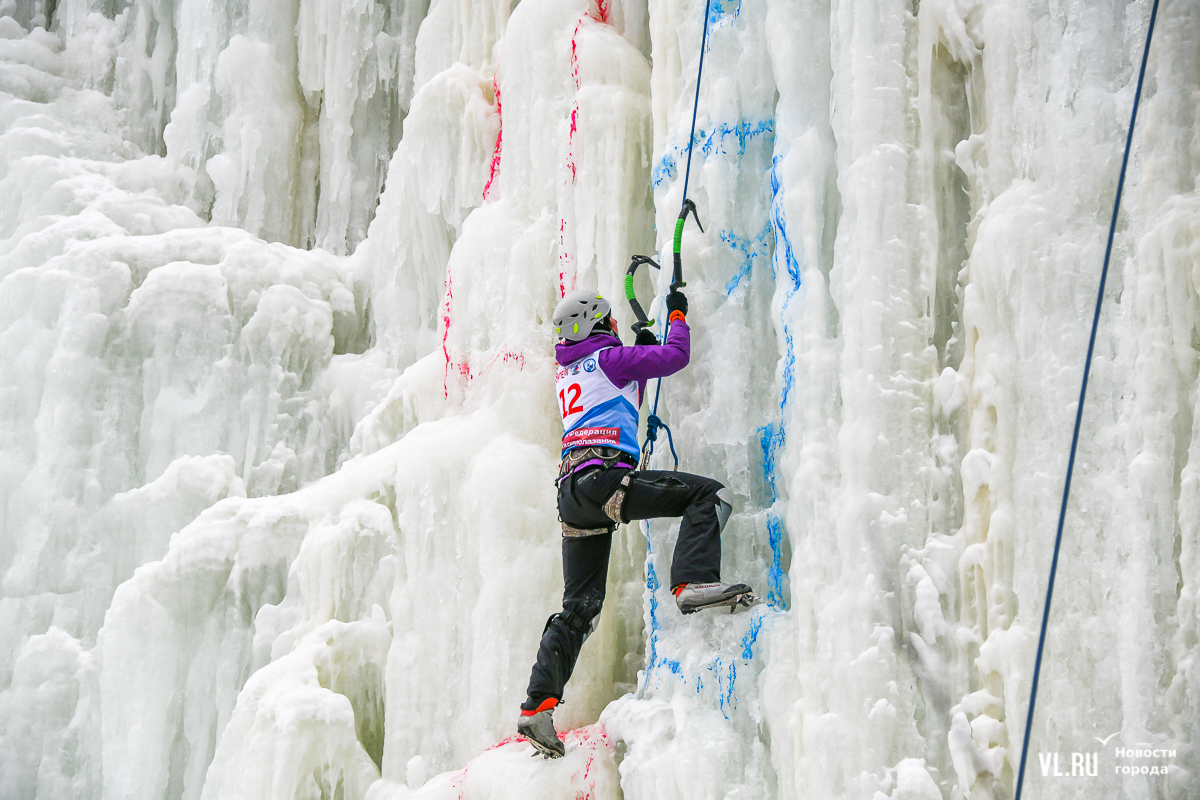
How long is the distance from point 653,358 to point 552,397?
1.35 metres

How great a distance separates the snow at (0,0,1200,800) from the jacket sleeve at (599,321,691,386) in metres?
0.27

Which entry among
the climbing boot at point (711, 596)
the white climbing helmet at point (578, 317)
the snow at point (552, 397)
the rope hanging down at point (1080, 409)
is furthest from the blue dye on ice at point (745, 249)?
the rope hanging down at point (1080, 409)

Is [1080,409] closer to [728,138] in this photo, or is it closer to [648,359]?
[648,359]

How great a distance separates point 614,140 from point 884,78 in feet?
5.86

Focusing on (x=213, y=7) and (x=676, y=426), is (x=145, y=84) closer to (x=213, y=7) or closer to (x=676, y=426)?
(x=213, y=7)

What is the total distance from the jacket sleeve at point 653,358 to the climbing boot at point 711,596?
835mm

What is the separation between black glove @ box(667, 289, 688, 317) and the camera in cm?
405

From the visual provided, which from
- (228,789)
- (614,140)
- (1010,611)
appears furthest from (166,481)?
(1010,611)

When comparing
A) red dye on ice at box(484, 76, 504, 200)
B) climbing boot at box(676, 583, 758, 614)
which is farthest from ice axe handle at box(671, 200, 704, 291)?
red dye on ice at box(484, 76, 504, 200)

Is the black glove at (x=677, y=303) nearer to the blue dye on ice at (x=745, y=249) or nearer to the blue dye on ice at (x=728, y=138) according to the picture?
the blue dye on ice at (x=745, y=249)

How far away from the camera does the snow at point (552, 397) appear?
121 inches

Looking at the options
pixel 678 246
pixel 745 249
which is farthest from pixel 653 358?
pixel 745 249

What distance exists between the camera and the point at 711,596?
3.68 meters

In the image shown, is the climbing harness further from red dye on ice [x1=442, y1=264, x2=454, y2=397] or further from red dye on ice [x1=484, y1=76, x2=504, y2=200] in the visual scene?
red dye on ice [x1=484, y1=76, x2=504, y2=200]
